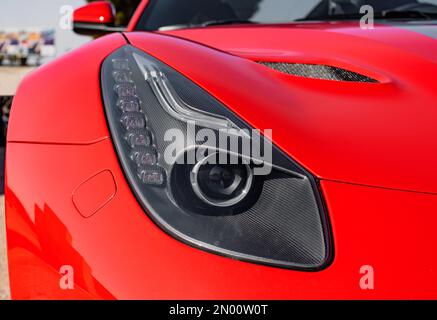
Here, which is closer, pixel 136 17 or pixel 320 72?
pixel 320 72

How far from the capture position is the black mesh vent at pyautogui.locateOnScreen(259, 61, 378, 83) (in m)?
1.42

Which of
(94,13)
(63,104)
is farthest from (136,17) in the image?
(63,104)

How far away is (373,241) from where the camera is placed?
40.2 inches

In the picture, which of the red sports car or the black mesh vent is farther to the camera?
the black mesh vent

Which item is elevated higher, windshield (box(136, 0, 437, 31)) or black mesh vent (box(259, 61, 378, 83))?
windshield (box(136, 0, 437, 31))

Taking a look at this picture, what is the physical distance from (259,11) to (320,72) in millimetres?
1174

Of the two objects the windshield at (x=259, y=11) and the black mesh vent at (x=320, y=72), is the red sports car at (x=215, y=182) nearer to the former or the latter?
the black mesh vent at (x=320, y=72)

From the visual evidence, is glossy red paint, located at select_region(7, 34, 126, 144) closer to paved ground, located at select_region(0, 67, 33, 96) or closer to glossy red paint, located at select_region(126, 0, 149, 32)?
glossy red paint, located at select_region(126, 0, 149, 32)

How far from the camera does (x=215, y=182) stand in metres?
1.12

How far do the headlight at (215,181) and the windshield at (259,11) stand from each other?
1.34 m

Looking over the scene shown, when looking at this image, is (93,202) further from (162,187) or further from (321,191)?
(321,191)

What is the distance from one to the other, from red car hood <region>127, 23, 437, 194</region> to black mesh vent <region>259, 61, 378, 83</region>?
0.6 inches

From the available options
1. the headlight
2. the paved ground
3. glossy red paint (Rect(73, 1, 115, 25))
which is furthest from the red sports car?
the paved ground

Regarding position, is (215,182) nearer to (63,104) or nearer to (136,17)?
(63,104)
